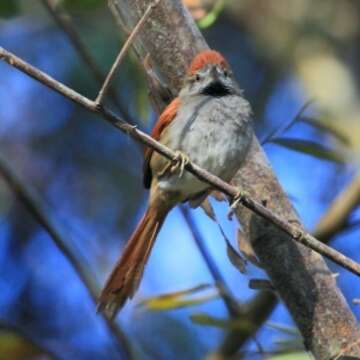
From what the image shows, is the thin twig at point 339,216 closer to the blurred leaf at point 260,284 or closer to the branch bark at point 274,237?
the branch bark at point 274,237

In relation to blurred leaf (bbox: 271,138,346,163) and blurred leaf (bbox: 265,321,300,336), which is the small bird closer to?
blurred leaf (bbox: 271,138,346,163)

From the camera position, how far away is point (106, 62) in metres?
5.00

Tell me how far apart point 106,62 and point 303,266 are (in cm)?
267

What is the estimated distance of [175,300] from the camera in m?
3.09

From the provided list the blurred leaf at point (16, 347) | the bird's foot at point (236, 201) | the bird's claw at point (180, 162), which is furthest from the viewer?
the blurred leaf at point (16, 347)

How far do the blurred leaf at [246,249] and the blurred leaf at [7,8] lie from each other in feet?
3.74

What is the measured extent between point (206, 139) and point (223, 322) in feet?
1.89

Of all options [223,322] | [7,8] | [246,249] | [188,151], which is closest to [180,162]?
[246,249]

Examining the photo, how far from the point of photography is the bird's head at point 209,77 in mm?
3010

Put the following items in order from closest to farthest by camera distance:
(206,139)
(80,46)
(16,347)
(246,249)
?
(246,249) → (16,347) → (80,46) → (206,139)

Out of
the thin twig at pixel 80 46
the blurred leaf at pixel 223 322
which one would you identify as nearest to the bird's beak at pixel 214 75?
the thin twig at pixel 80 46

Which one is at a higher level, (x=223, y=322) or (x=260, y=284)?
(x=260, y=284)

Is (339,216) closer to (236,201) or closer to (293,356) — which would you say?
(293,356)

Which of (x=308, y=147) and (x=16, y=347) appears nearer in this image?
(x=16, y=347)
